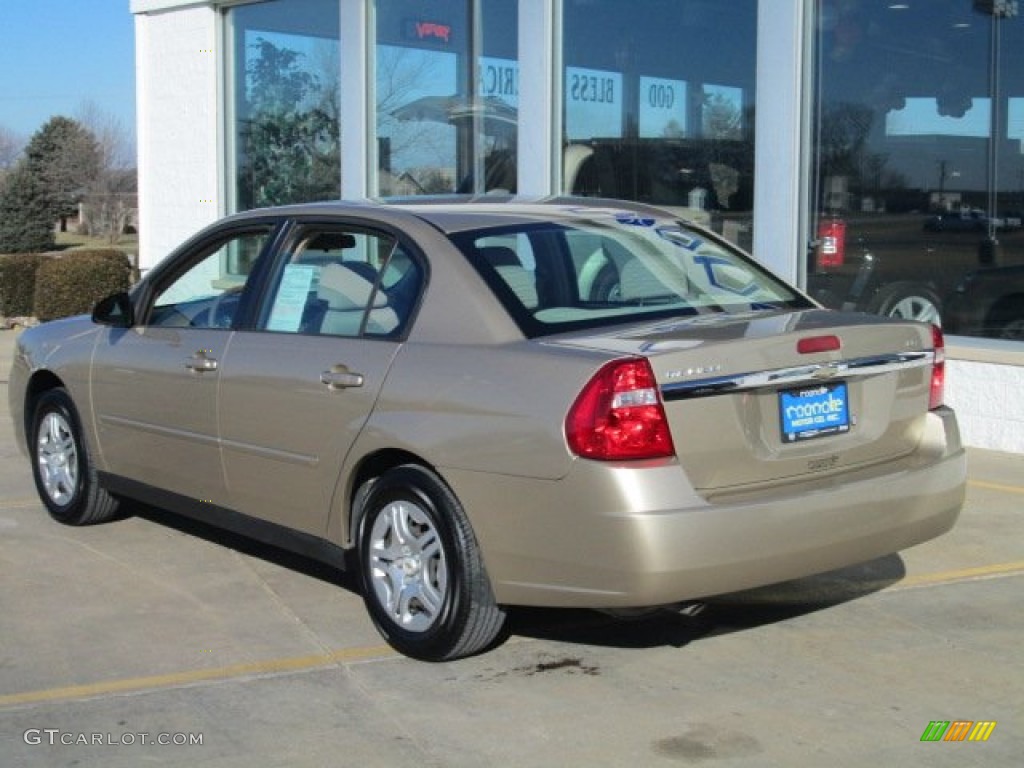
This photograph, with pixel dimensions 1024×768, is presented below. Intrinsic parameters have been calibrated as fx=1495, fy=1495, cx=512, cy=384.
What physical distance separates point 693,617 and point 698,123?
19.4 ft

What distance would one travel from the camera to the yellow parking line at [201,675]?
4.95m

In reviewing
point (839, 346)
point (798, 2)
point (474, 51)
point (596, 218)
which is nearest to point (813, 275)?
point (798, 2)

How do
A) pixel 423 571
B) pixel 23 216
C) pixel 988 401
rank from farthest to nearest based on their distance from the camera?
pixel 23 216, pixel 988 401, pixel 423 571

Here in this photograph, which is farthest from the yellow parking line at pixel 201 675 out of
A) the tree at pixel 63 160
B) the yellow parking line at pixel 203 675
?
the tree at pixel 63 160

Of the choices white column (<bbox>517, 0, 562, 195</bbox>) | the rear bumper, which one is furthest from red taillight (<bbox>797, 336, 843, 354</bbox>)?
white column (<bbox>517, 0, 562, 195</bbox>)

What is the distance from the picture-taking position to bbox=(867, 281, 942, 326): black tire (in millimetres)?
9672

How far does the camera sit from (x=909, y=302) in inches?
384

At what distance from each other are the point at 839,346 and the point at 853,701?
46.7 inches

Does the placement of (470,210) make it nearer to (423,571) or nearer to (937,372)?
(423,571)

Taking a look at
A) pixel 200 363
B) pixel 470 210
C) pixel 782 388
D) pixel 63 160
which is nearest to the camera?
pixel 782 388

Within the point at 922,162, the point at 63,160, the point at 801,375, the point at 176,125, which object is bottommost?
the point at 801,375

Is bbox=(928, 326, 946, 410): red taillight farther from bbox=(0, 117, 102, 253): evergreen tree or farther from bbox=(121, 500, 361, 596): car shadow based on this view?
bbox=(0, 117, 102, 253): evergreen tree

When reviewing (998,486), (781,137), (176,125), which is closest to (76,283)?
(176,125)

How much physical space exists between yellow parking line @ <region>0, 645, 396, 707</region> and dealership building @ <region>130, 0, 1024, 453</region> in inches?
210
